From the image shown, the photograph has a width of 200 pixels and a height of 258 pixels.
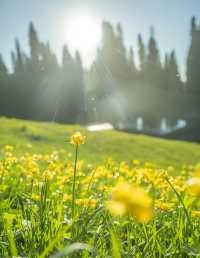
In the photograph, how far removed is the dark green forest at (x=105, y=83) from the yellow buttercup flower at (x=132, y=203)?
5272cm

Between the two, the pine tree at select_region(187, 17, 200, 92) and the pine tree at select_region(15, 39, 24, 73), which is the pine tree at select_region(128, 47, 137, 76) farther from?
the pine tree at select_region(15, 39, 24, 73)

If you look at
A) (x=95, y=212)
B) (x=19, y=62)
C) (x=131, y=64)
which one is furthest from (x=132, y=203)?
(x=19, y=62)

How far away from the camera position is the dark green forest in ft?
192

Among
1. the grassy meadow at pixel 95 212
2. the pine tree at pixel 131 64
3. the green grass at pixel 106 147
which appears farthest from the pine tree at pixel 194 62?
the grassy meadow at pixel 95 212

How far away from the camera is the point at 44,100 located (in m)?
61.3

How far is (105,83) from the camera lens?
212ft

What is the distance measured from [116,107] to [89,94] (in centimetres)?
670

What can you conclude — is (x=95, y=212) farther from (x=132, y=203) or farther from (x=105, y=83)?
(x=105, y=83)

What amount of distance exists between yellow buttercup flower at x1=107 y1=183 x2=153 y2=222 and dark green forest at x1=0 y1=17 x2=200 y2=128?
52.7m

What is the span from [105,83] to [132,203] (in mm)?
64271

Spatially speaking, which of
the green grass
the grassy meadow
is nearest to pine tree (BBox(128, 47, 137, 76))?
the green grass

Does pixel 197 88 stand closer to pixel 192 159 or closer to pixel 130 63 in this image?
pixel 130 63

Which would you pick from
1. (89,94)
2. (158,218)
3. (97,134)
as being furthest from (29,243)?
(89,94)

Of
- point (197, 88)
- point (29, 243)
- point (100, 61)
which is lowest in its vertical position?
point (29, 243)
